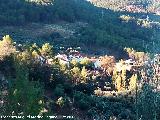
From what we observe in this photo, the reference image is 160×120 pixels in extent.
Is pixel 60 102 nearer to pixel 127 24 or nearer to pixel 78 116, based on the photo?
pixel 78 116

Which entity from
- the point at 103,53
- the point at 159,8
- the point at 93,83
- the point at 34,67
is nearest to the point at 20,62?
the point at 34,67

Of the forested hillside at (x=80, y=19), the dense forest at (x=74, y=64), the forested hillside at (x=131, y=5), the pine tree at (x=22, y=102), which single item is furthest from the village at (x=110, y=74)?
the forested hillside at (x=131, y=5)

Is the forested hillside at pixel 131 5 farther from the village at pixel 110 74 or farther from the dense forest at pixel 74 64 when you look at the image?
the village at pixel 110 74

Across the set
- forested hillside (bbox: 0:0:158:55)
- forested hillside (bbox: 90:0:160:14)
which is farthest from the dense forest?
forested hillside (bbox: 90:0:160:14)

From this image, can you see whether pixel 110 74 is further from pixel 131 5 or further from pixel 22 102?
pixel 131 5

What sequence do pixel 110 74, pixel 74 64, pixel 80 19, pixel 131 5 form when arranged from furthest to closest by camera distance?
pixel 131 5, pixel 80 19, pixel 110 74, pixel 74 64

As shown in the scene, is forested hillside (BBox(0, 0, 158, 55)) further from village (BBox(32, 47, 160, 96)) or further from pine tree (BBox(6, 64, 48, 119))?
pine tree (BBox(6, 64, 48, 119))

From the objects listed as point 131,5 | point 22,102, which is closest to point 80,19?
point 131,5

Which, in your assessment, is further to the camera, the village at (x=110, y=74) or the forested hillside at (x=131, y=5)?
the forested hillside at (x=131, y=5)

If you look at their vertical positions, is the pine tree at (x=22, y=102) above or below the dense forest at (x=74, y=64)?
above

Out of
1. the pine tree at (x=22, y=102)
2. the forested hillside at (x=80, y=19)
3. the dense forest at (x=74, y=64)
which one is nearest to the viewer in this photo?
the pine tree at (x=22, y=102)
